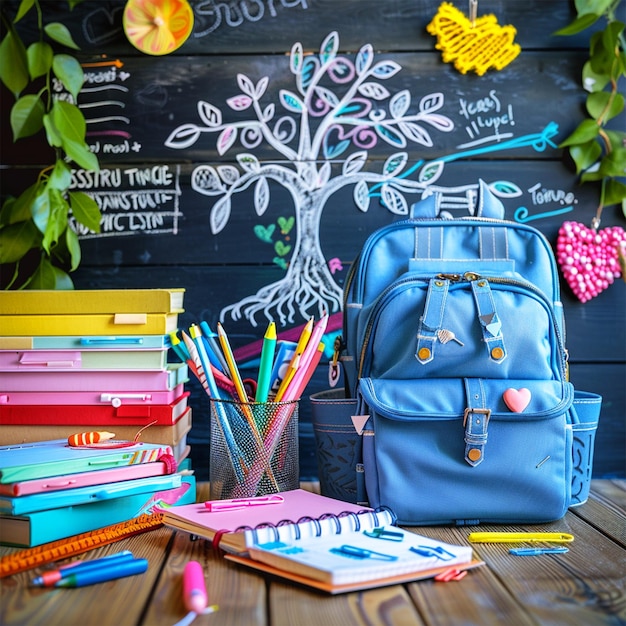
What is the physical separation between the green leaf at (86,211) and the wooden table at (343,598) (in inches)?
23.0

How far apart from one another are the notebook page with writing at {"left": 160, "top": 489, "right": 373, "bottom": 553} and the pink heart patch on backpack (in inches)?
8.5

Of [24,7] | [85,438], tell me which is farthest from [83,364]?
[24,7]

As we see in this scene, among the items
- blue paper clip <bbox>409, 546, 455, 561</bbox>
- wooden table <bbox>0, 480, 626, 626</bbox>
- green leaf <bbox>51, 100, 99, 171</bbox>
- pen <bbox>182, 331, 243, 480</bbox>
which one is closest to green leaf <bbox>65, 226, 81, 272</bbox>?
green leaf <bbox>51, 100, 99, 171</bbox>

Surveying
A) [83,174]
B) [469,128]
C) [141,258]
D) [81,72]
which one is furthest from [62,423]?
[469,128]

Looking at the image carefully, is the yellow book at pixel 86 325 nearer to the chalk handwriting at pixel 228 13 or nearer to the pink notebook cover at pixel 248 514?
the pink notebook cover at pixel 248 514

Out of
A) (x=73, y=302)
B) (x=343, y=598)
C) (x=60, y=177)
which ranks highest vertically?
(x=60, y=177)

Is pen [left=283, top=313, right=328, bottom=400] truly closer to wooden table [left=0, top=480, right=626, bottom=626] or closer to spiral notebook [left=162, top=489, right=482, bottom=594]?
spiral notebook [left=162, top=489, right=482, bottom=594]

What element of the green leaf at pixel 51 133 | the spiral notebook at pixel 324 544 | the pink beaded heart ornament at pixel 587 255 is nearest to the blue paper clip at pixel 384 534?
the spiral notebook at pixel 324 544

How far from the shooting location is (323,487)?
1089 mm

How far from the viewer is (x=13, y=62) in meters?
1.25

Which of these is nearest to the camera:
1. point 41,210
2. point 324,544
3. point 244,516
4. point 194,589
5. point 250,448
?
point 194,589

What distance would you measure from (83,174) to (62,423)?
18.4 inches

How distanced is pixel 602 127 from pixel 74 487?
106 centimetres

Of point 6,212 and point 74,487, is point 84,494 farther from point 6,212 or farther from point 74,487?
point 6,212
